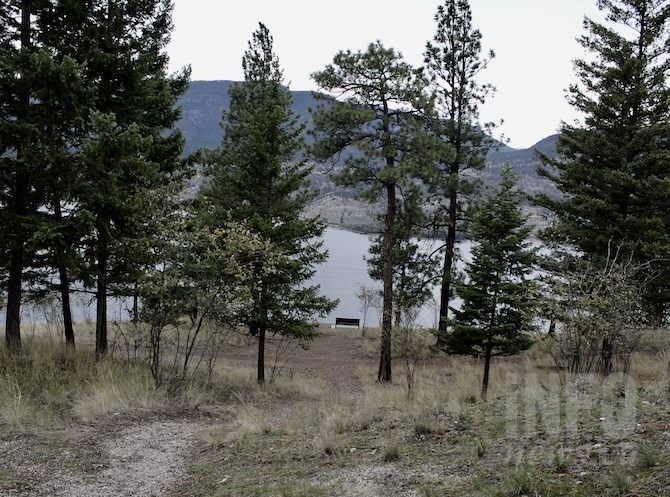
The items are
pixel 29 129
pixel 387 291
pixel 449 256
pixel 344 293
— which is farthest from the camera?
pixel 344 293

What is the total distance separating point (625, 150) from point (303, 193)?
11518 mm

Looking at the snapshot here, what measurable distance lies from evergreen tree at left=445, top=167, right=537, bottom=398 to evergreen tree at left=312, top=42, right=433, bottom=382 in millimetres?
2709

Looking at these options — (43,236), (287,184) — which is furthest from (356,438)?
(287,184)

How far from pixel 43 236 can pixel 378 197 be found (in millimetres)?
10035

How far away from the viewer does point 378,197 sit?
54.4 feet

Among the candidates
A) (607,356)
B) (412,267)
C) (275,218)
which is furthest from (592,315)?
(412,267)

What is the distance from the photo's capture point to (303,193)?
19.2m

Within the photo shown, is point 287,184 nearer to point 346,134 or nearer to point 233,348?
point 346,134

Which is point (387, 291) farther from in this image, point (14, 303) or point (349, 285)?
point (349, 285)

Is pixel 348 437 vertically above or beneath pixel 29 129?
beneath

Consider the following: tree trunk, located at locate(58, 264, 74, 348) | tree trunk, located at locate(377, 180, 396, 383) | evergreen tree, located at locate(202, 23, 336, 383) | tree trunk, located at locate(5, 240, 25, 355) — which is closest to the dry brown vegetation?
tree trunk, located at locate(5, 240, 25, 355)

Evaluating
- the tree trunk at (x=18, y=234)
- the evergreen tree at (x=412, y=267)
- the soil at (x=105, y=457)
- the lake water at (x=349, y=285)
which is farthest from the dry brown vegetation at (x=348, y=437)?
the lake water at (x=349, y=285)

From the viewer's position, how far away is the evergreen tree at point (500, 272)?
15.4 meters

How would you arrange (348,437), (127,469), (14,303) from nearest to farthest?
1. (127,469)
2. (348,437)
3. (14,303)
